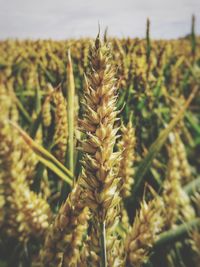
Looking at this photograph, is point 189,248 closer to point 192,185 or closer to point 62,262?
point 192,185

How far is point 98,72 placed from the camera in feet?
1.49

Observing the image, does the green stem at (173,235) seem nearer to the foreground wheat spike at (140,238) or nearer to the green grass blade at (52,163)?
the foreground wheat spike at (140,238)

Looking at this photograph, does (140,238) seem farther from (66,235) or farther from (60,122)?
(60,122)

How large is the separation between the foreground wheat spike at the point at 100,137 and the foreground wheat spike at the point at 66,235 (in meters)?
0.08

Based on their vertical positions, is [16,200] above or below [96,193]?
below

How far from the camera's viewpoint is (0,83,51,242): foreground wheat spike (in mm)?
706

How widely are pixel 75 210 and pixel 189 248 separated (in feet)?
0.97

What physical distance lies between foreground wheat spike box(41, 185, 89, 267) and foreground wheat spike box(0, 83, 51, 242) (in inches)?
4.6

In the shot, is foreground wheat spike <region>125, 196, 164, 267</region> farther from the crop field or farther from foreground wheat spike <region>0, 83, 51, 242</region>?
foreground wheat spike <region>0, 83, 51, 242</region>

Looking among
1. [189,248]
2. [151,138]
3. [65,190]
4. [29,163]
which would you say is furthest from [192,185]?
[151,138]

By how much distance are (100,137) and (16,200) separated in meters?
0.33

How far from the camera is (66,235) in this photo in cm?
56

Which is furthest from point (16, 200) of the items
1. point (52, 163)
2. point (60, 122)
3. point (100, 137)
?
point (100, 137)

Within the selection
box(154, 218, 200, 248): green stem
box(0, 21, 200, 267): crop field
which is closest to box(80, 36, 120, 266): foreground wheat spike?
box(0, 21, 200, 267): crop field
